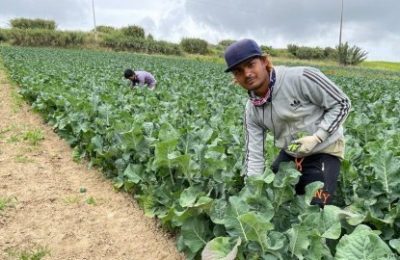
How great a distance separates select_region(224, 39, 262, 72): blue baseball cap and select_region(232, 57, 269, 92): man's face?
1.7 inches

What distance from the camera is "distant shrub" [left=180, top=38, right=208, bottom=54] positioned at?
54.4 metres

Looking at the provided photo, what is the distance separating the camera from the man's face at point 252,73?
2992 millimetres

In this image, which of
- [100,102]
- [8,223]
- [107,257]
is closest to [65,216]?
[8,223]

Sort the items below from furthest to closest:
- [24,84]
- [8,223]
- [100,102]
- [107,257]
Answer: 1. [24,84]
2. [100,102]
3. [8,223]
4. [107,257]

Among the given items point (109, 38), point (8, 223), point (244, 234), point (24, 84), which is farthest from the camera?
point (109, 38)

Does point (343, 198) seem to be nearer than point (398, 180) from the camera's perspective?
No

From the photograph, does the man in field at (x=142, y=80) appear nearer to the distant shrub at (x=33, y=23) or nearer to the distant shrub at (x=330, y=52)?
the distant shrub at (x=33, y=23)

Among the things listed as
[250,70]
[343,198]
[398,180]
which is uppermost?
[250,70]

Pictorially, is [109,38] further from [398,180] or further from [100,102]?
[398,180]

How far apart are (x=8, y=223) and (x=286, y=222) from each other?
2.64m

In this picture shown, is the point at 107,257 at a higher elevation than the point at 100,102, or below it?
below

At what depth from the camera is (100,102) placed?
7191 millimetres

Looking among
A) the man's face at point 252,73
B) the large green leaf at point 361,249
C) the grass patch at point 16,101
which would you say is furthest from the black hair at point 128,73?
the large green leaf at point 361,249

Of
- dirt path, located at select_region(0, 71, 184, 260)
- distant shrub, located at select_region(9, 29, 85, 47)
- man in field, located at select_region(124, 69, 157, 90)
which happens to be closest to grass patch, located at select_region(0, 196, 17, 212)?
dirt path, located at select_region(0, 71, 184, 260)
